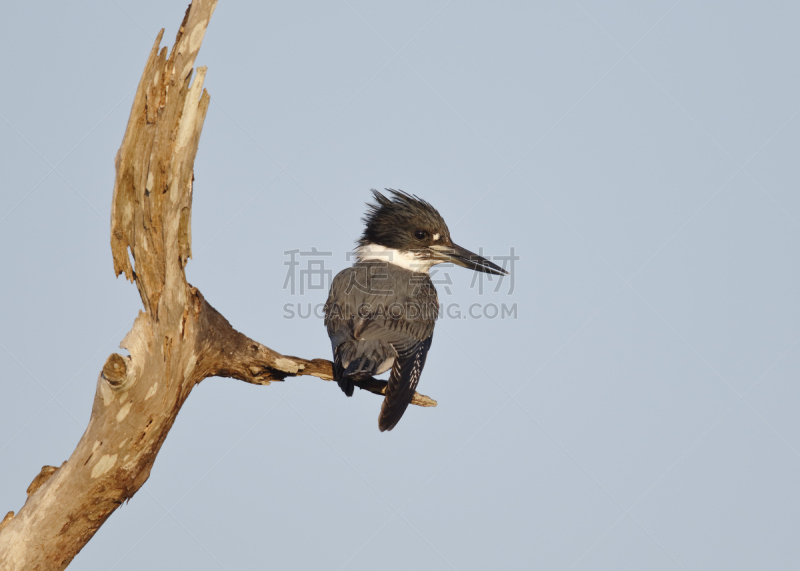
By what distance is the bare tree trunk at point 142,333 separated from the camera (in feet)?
10.1

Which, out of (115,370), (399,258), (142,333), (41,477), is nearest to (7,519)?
(41,477)

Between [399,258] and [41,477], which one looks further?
[399,258]

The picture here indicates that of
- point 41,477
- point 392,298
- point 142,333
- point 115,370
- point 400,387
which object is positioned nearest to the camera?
point 115,370

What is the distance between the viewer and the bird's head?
5852 millimetres

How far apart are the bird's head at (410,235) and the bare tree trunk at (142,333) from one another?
8.62 feet

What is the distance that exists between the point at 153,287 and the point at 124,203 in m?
0.36

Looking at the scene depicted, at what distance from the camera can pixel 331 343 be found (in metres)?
4.77

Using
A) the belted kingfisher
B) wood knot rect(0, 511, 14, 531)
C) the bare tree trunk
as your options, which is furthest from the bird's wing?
wood knot rect(0, 511, 14, 531)

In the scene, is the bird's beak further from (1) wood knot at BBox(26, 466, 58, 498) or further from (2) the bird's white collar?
(1) wood knot at BBox(26, 466, 58, 498)

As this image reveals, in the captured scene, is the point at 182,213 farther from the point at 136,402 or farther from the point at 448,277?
the point at 448,277

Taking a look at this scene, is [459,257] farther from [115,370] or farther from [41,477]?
[41,477]

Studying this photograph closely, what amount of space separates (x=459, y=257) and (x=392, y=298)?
42.6 inches

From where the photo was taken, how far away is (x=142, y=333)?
10.5 feet

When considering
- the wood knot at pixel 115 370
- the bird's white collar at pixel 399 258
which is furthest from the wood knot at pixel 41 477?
the bird's white collar at pixel 399 258
